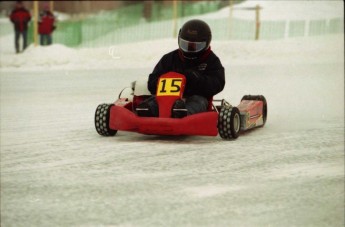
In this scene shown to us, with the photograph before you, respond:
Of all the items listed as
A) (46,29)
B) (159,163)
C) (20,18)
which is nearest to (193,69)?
(159,163)

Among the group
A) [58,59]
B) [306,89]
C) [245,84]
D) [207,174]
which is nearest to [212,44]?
[207,174]

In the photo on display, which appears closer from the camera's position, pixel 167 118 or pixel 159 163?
pixel 159 163

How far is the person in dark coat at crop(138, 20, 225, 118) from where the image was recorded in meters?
2.10

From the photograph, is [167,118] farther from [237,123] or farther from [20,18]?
[20,18]

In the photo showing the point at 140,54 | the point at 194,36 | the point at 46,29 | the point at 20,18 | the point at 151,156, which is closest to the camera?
the point at 140,54

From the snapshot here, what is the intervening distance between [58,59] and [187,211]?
1465mm

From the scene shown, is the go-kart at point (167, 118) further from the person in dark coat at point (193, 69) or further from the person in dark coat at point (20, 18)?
the person in dark coat at point (20, 18)

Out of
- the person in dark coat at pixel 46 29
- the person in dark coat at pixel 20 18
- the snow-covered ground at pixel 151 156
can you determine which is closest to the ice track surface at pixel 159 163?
the snow-covered ground at pixel 151 156

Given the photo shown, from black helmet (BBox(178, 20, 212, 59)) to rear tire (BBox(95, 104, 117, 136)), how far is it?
469mm

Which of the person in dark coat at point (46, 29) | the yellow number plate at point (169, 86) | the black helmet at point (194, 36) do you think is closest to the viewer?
→ the black helmet at point (194, 36)

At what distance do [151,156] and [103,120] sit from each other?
33cm

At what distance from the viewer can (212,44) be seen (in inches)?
82.2

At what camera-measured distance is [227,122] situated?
2.46 metres

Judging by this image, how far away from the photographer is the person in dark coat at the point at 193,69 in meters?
2.10
